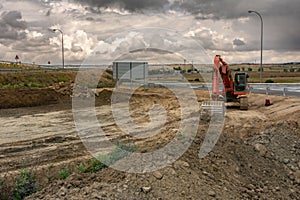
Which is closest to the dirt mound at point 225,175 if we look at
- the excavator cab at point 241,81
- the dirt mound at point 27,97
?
the excavator cab at point 241,81

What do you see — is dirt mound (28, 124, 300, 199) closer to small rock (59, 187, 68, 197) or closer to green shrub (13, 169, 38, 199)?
small rock (59, 187, 68, 197)

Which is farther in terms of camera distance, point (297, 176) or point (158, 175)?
point (297, 176)

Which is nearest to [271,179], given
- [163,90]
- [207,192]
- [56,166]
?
[207,192]

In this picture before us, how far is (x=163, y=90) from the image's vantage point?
112 feet

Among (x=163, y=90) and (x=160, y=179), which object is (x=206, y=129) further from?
(x=163, y=90)

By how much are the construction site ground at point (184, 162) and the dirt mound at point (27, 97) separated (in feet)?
15.6

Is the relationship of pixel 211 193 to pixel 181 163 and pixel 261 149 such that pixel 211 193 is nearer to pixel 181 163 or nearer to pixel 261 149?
pixel 181 163

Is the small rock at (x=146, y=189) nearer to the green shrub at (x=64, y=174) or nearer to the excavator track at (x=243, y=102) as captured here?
the green shrub at (x=64, y=174)

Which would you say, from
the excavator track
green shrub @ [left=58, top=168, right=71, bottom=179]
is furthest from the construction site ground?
the excavator track

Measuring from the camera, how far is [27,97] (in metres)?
26.5

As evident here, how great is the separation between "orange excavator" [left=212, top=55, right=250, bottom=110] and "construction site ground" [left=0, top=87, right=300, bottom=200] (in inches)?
30.9

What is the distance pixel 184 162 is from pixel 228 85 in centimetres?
1168

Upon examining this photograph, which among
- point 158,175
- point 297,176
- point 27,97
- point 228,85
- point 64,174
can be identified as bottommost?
point 297,176

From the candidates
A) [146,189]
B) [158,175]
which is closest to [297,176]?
[158,175]
